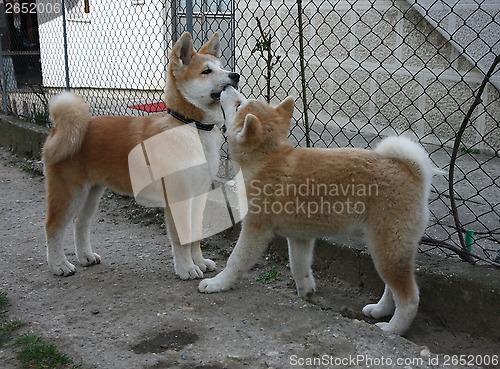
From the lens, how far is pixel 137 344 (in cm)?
255

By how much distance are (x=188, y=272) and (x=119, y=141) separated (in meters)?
0.89

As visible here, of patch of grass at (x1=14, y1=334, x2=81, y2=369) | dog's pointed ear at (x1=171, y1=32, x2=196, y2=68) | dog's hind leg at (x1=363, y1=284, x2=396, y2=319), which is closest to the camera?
patch of grass at (x1=14, y1=334, x2=81, y2=369)

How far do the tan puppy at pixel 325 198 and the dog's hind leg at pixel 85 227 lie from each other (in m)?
0.94

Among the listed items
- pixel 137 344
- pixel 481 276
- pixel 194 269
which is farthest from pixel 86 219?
pixel 481 276

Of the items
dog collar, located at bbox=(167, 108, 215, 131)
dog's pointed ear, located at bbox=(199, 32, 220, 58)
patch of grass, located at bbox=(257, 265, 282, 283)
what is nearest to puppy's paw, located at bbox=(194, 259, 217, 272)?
patch of grass, located at bbox=(257, 265, 282, 283)

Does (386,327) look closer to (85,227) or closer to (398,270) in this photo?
(398,270)

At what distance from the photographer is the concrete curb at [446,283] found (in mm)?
2670

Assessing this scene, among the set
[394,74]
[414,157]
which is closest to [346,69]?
[394,74]

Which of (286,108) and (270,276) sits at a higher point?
(286,108)

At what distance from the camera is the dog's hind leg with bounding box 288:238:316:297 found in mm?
2986

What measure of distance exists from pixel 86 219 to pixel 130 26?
289 inches

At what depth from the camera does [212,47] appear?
355 cm

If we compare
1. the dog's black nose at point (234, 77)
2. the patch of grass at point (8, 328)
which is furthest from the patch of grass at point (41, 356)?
the dog's black nose at point (234, 77)

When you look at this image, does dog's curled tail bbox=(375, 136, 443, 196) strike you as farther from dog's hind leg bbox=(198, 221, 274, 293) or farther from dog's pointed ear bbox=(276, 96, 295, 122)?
dog's hind leg bbox=(198, 221, 274, 293)
